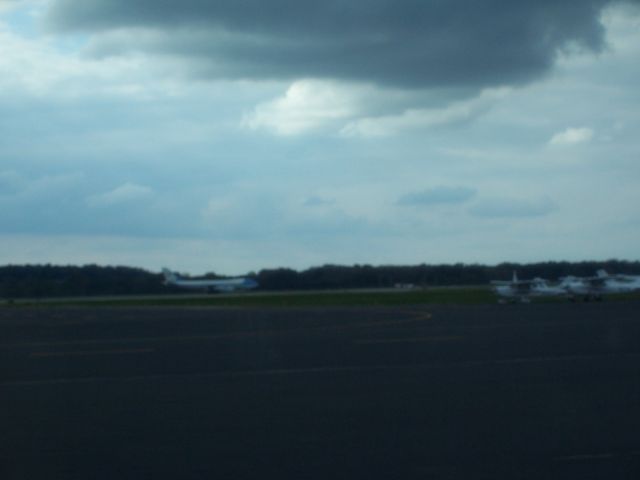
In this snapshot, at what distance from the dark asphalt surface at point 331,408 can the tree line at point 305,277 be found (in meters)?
93.2

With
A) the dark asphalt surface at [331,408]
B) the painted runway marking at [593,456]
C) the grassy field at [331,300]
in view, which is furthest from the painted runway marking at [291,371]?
the grassy field at [331,300]

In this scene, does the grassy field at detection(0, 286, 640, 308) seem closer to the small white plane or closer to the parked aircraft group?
the parked aircraft group

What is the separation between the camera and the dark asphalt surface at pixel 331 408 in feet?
32.1

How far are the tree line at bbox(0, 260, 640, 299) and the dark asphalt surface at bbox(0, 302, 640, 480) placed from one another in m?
93.2

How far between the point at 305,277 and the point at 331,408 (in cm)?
11920

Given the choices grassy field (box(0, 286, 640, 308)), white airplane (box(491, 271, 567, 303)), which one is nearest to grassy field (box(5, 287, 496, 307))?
grassy field (box(0, 286, 640, 308))

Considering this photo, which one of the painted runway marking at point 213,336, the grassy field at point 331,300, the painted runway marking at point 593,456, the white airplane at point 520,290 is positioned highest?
the white airplane at point 520,290

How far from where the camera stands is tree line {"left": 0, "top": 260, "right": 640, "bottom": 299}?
117 meters

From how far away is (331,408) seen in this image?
536 inches

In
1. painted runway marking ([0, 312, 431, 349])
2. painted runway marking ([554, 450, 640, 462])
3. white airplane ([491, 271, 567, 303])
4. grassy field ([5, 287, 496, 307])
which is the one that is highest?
white airplane ([491, 271, 567, 303])

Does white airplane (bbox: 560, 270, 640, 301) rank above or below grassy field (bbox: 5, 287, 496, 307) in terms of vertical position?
above

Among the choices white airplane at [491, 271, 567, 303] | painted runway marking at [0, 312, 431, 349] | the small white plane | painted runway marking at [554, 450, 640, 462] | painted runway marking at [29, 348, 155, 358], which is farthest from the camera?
the small white plane

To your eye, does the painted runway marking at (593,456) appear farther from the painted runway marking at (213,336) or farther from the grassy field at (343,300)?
the grassy field at (343,300)

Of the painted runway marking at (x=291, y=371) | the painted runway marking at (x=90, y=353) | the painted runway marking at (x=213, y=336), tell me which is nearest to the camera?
the painted runway marking at (x=291, y=371)
